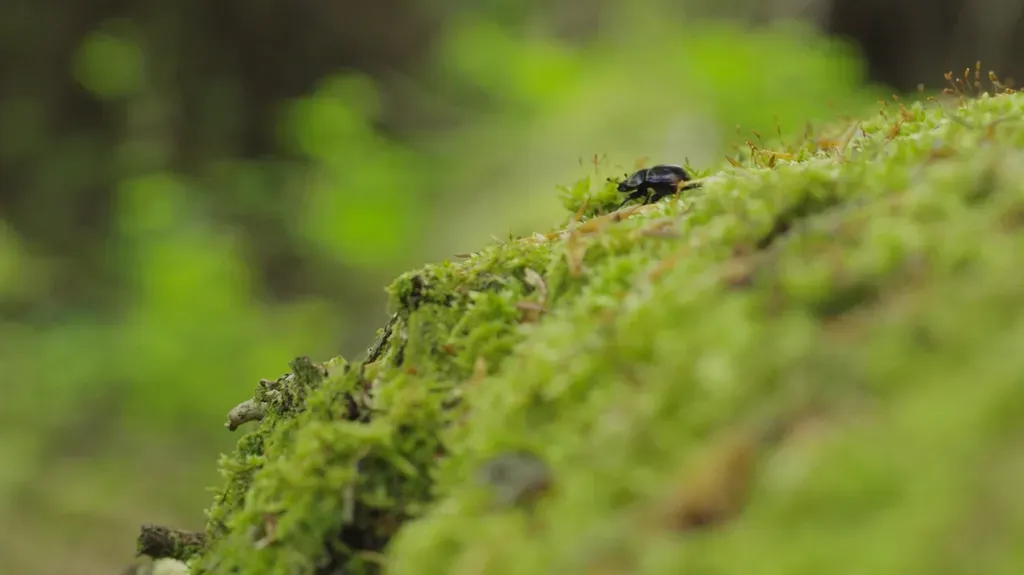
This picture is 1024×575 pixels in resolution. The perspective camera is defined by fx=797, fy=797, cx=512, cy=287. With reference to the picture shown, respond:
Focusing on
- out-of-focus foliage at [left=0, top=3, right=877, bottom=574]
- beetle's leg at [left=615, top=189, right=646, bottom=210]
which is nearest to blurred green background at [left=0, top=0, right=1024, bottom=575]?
out-of-focus foliage at [left=0, top=3, right=877, bottom=574]

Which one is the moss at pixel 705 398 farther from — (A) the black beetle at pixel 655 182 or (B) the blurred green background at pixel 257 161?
(B) the blurred green background at pixel 257 161

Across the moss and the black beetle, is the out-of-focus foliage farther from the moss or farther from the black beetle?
the moss

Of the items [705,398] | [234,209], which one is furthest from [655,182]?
[234,209]

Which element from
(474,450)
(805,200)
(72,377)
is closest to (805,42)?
(805,200)

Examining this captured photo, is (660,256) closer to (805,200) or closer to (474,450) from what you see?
(805,200)

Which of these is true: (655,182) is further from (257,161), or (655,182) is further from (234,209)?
(257,161)

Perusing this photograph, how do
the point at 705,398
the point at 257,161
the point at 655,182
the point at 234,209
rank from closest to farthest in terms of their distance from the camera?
the point at 705,398 < the point at 655,182 < the point at 234,209 < the point at 257,161

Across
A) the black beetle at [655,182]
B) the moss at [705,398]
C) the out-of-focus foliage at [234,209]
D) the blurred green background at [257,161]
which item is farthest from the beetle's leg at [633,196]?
the out-of-focus foliage at [234,209]
